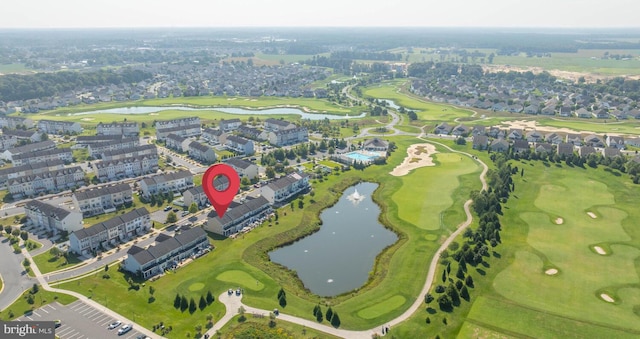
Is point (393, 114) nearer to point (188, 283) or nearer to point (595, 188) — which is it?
point (595, 188)

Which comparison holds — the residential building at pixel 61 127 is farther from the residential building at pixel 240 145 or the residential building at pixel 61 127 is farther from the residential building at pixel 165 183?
the residential building at pixel 165 183

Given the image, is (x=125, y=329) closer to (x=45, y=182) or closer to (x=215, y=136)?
(x=45, y=182)

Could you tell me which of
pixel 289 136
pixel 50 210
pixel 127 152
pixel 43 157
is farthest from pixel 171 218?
pixel 289 136

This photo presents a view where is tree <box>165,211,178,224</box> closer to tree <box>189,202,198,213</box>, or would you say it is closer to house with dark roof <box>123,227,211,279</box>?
tree <box>189,202,198,213</box>

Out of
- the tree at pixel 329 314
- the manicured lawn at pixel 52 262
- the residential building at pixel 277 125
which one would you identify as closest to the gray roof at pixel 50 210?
the manicured lawn at pixel 52 262

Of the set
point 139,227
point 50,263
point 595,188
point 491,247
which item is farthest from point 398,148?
point 50,263

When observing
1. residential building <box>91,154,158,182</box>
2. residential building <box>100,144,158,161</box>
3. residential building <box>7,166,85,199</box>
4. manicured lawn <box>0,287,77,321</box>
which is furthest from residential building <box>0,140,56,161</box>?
manicured lawn <box>0,287,77,321</box>
